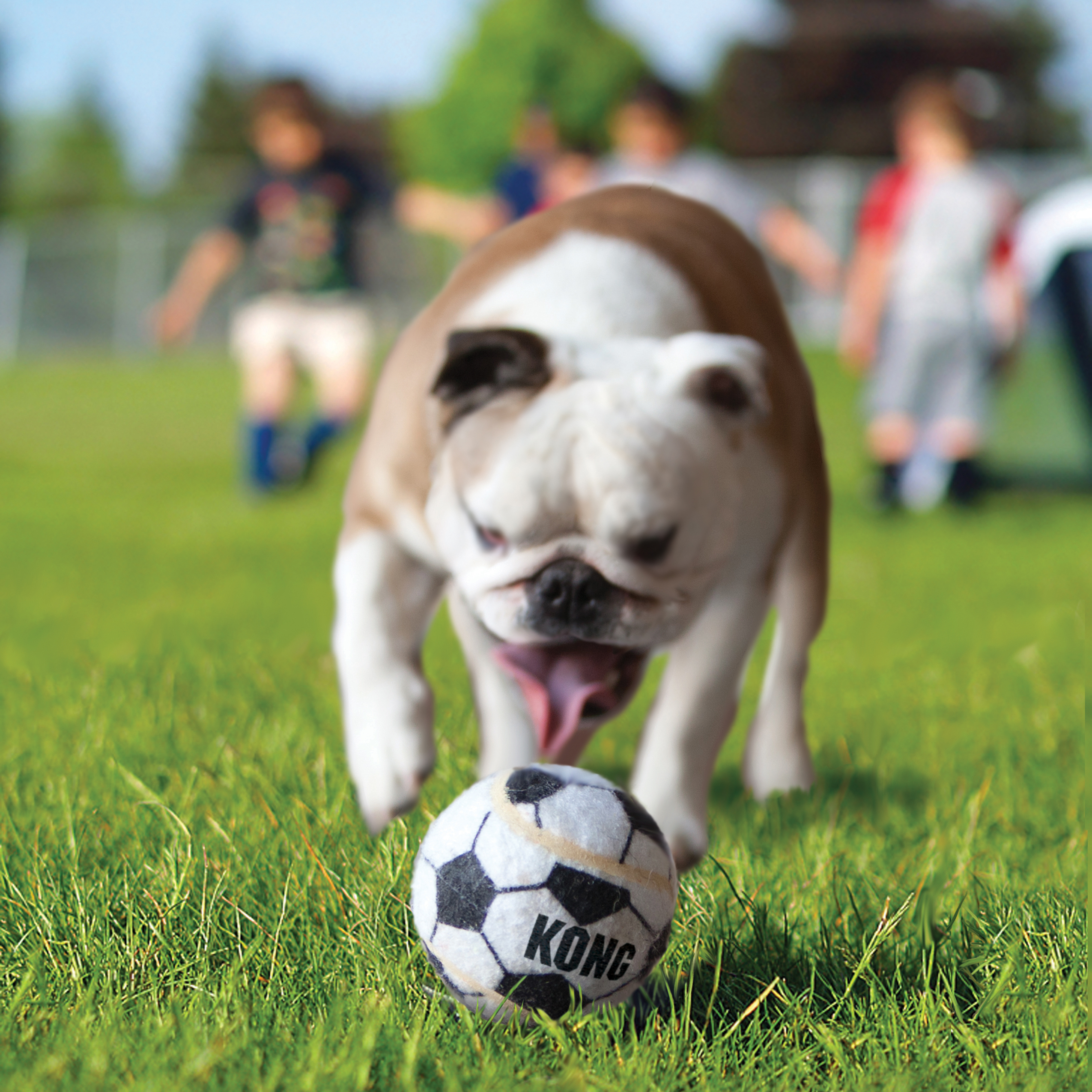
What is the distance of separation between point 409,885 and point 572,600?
0.65 m

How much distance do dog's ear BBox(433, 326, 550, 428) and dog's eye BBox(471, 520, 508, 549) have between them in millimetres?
250

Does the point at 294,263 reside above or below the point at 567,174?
below

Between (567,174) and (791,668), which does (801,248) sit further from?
(791,668)

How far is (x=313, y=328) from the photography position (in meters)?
8.37

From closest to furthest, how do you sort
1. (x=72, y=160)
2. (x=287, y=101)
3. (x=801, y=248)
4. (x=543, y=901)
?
(x=543, y=901) < (x=801, y=248) < (x=287, y=101) < (x=72, y=160)

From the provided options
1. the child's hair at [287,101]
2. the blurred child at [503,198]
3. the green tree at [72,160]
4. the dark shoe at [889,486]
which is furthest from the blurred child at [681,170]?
the green tree at [72,160]

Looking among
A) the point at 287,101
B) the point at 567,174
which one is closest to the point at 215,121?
the point at 287,101

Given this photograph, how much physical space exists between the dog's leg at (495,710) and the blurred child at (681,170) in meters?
3.81

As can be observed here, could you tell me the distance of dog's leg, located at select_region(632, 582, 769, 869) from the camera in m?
2.77

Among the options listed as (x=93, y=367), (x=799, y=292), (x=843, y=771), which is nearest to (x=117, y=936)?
(x=843, y=771)

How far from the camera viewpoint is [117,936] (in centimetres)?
213

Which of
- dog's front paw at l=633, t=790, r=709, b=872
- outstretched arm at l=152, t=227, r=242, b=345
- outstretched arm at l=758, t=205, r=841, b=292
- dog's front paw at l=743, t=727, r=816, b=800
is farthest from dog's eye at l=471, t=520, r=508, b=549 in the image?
outstretched arm at l=152, t=227, r=242, b=345

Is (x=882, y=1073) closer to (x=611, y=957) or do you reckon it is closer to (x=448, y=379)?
(x=611, y=957)

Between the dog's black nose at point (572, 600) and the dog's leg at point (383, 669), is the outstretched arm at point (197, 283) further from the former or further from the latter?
the dog's black nose at point (572, 600)
